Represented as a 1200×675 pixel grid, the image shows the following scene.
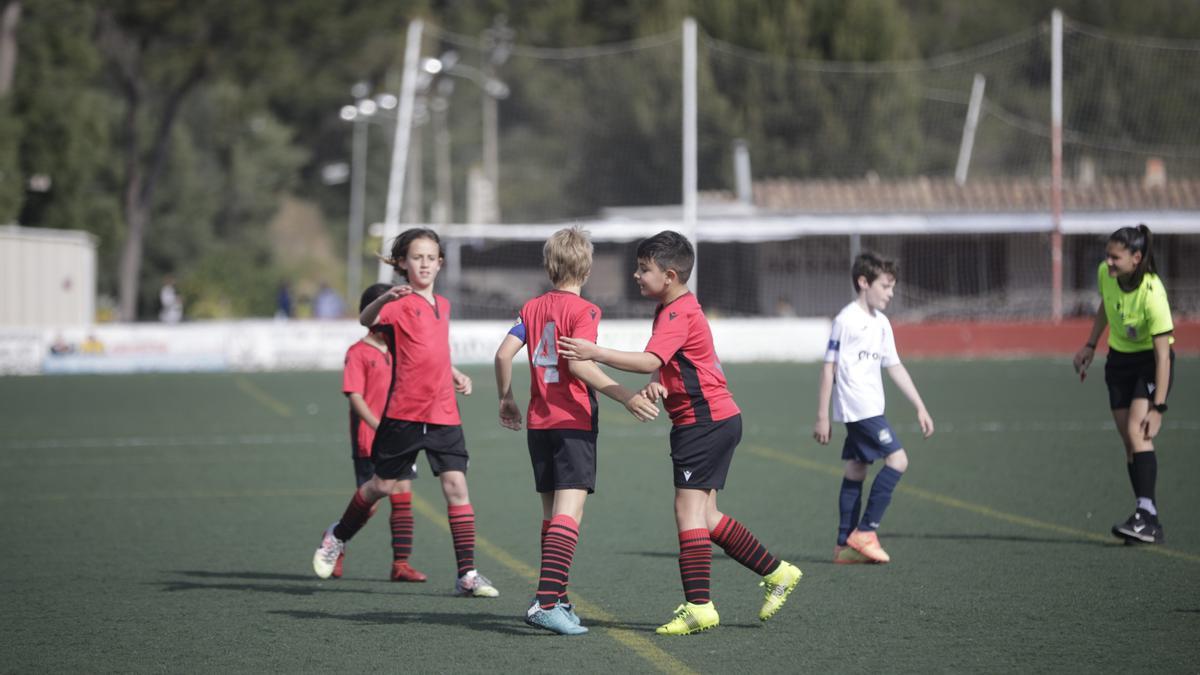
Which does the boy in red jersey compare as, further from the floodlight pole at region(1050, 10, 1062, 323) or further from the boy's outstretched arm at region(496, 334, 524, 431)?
the floodlight pole at region(1050, 10, 1062, 323)

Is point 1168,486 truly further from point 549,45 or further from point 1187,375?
point 549,45

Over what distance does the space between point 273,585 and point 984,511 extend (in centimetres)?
492

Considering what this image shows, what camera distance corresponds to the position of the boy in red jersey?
20.1 feet

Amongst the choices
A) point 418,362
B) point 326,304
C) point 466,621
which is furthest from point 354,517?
point 326,304

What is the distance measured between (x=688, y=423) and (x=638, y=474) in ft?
21.0

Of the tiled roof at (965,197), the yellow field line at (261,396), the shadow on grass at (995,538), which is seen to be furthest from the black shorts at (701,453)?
the tiled roof at (965,197)

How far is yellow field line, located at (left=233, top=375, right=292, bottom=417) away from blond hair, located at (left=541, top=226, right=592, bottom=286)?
1309cm

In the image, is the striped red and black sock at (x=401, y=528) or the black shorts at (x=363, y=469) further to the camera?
the black shorts at (x=363, y=469)

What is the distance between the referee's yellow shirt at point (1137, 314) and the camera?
27.9 feet

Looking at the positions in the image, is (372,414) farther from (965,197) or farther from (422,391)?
(965,197)

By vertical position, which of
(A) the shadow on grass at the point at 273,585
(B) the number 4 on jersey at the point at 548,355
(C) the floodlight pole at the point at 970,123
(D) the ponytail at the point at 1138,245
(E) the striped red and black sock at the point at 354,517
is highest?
(C) the floodlight pole at the point at 970,123

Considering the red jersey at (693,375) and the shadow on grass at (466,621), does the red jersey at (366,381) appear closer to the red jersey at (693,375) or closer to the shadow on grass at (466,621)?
the shadow on grass at (466,621)

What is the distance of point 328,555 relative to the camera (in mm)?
7652

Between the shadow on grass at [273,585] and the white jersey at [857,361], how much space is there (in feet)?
8.12
